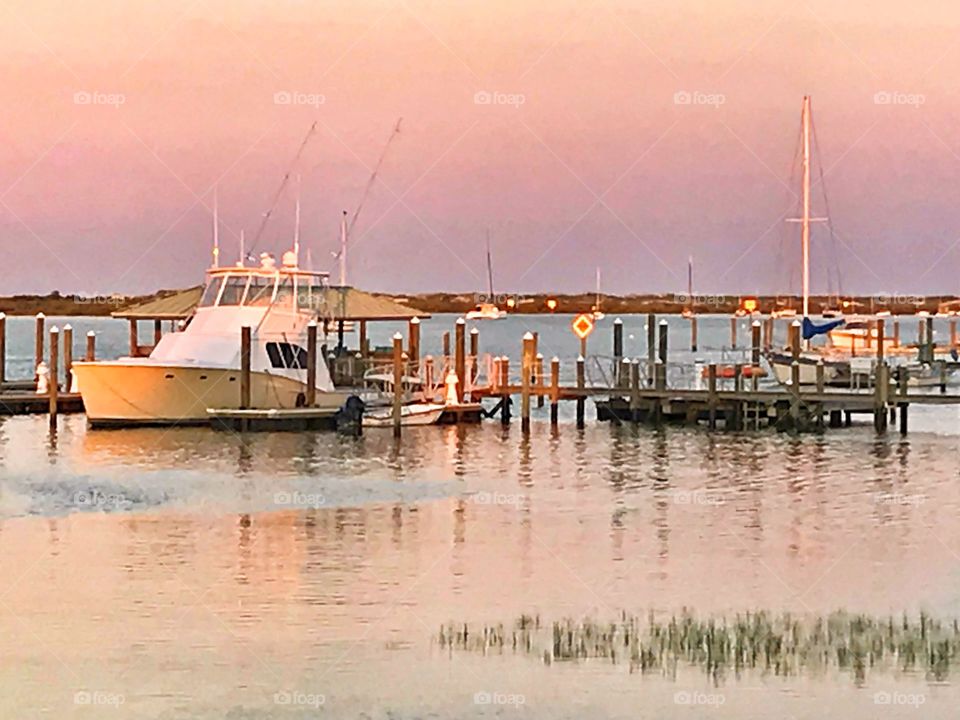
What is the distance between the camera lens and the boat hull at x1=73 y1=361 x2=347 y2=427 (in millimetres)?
45438

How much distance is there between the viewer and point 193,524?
29.9m

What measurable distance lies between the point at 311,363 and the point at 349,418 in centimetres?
158

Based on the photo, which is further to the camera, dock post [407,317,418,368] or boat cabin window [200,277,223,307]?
dock post [407,317,418,368]

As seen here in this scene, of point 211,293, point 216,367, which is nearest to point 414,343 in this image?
point 211,293

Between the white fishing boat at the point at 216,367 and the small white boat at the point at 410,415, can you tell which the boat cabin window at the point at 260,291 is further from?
the small white boat at the point at 410,415

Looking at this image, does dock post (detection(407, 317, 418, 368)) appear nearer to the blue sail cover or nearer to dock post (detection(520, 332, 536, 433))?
dock post (detection(520, 332, 536, 433))

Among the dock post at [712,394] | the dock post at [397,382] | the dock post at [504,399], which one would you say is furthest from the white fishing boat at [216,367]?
the dock post at [712,394]

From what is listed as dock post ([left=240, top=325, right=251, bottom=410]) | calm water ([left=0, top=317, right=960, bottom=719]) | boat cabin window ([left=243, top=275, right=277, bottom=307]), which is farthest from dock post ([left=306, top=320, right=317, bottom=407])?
boat cabin window ([left=243, top=275, right=277, bottom=307])

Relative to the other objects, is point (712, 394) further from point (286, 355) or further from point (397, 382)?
point (286, 355)

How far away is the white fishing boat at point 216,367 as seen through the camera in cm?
4550

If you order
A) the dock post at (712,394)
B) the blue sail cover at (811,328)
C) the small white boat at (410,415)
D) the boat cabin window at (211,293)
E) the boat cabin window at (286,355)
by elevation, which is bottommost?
the small white boat at (410,415)

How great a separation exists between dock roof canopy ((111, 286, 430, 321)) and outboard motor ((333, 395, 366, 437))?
5.42m

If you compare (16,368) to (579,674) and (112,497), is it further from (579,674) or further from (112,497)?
(579,674)

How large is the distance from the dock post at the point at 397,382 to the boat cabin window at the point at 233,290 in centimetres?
491
